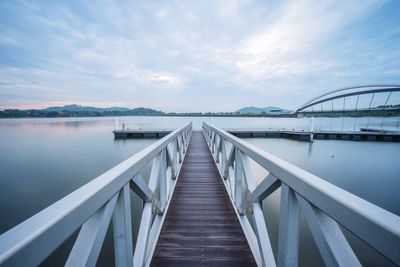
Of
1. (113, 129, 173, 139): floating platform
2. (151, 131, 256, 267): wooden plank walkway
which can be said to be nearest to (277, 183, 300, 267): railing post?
(151, 131, 256, 267): wooden plank walkway

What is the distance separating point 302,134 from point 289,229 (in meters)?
19.3

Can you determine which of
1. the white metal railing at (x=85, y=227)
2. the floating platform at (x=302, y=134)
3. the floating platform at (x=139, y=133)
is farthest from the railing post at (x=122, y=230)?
the floating platform at (x=139, y=133)

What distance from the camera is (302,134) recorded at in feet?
58.3

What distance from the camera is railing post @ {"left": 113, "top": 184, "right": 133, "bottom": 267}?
108 centimetres

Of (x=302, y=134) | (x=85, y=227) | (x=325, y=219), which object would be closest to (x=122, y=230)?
(x=85, y=227)

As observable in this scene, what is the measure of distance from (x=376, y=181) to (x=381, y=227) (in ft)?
37.7

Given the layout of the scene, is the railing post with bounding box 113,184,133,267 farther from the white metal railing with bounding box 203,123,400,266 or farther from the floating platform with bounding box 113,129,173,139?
the floating platform with bounding box 113,129,173,139

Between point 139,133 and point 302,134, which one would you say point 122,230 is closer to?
point 139,133

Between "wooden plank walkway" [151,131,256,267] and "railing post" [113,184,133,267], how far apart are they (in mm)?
660

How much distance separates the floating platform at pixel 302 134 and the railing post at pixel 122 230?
17.9m

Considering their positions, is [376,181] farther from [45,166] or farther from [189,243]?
[45,166]

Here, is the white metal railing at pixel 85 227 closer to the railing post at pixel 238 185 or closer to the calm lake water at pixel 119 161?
the railing post at pixel 238 185

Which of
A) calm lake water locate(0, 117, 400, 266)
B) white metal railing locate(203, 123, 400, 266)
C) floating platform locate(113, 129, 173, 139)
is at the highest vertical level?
white metal railing locate(203, 123, 400, 266)

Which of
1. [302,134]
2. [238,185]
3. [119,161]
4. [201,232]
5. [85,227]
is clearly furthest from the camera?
[302,134]
